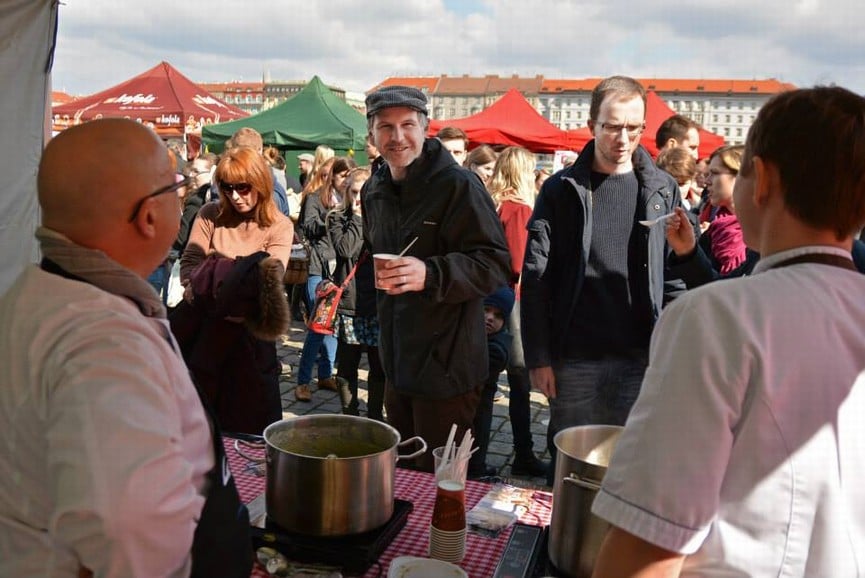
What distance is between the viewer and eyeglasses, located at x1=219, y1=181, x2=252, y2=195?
11.3 ft

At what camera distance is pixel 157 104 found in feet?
40.5

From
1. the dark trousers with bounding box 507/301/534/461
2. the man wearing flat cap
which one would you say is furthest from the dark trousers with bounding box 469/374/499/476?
the man wearing flat cap

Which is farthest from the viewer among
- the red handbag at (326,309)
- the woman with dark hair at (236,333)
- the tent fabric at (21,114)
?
the red handbag at (326,309)

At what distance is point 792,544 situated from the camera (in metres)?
0.99

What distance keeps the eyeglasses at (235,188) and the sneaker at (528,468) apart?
226cm

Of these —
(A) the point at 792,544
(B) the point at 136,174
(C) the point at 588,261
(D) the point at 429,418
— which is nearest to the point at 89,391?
(B) the point at 136,174

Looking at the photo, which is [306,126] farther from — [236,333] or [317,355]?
[236,333]

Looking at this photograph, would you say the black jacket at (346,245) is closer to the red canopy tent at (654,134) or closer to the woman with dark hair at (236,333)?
the woman with dark hair at (236,333)

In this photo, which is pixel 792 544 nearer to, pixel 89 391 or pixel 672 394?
pixel 672 394

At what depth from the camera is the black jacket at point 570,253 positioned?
8.94ft

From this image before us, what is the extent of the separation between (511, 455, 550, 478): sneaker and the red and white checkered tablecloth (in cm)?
239

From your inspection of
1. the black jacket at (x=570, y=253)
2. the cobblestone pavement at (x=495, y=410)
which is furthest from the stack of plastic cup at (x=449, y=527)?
the cobblestone pavement at (x=495, y=410)

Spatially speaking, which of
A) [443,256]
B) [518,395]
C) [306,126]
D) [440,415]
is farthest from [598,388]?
[306,126]

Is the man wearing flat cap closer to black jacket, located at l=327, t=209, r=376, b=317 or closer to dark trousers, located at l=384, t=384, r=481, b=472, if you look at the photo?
dark trousers, located at l=384, t=384, r=481, b=472
